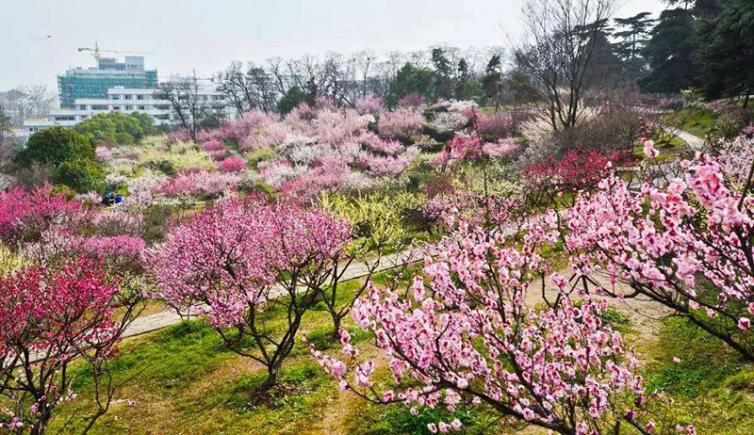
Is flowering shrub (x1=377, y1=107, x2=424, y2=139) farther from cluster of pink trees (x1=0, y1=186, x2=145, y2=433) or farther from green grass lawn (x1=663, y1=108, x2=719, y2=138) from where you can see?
cluster of pink trees (x1=0, y1=186, x2=145, y2=433)

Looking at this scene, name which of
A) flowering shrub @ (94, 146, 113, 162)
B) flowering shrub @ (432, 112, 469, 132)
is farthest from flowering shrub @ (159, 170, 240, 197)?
flowering shrub @ (432, 112, 469, 132)

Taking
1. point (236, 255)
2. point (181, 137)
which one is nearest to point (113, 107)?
point (181, 137)

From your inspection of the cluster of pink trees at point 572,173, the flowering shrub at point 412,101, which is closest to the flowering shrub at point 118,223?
the cluster of pink trees at point 572,173

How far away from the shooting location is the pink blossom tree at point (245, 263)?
22.9 ft

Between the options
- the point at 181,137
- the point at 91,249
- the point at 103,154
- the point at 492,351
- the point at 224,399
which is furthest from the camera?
the point at 181,137

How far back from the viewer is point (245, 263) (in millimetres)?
7852

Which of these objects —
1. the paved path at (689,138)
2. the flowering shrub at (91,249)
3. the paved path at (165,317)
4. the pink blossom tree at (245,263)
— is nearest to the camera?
the pink blossom tree at (245,263)

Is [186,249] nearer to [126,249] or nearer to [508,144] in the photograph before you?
[126,249]

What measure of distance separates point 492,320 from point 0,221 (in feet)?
55.8

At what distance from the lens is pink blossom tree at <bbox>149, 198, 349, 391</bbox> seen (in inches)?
275

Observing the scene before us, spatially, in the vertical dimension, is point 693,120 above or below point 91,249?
above

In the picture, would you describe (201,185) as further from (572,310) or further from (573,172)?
(572,310)

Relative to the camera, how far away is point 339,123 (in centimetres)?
3422

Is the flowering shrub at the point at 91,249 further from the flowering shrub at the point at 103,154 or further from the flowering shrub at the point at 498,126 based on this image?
the flowering shrub at the point at 103,154
